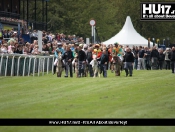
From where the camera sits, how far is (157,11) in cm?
3575

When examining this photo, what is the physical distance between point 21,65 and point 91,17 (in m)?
50.2

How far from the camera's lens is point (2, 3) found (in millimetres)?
65000

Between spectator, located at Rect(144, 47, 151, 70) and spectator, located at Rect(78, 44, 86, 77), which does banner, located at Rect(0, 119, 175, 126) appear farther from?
spectator, located at Rect(144, 47, 151, 70)

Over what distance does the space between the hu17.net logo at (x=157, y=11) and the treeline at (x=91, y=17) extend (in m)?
48.8

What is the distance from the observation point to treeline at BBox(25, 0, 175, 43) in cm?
8772

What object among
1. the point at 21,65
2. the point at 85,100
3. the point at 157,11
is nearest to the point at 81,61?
the point at 21,65

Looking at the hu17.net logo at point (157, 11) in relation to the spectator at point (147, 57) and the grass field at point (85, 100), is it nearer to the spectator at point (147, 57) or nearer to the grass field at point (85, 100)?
the grass field at point (85, 100)

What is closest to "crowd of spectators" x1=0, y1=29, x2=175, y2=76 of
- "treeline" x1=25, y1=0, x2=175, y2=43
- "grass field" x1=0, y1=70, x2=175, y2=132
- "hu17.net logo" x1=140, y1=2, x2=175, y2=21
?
"hu17.net logo" x1=140, y1=2, x2=175, y2=21

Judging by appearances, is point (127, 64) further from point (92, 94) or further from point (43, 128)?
point (43, 128)

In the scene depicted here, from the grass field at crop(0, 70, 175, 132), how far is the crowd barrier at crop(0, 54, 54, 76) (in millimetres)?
2772

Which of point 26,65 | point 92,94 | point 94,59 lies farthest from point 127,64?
point 92,94

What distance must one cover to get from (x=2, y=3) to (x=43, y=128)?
4787 cm

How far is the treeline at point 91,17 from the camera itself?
8772 cm

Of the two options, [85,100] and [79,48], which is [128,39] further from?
[85,100]
